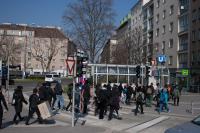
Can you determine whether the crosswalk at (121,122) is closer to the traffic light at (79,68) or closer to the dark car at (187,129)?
the traffic light at (79,68)

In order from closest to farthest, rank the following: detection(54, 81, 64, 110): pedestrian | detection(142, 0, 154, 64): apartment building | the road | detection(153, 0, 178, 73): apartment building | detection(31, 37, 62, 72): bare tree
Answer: the road → detection(54, 81, 64, 110): pedestrian → detection(153, 0, 178, 73): apartment building → detection(142, 0, 154, 64): apartment building → detection(31, 37, 62, 72): bare tree

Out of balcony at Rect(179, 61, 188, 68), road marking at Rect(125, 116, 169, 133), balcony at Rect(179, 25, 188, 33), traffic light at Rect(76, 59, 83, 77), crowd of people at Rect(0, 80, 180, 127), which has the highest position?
balcony at Rect(179, 25, 188, 33)

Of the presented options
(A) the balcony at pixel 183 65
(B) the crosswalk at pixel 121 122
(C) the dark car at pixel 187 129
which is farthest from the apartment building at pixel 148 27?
(C) the dark car at pixel 187 129

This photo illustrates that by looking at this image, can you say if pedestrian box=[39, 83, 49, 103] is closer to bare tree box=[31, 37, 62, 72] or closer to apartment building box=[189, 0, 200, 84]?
apartment building box=[189, 0, 200, 84]

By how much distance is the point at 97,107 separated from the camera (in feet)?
66.6

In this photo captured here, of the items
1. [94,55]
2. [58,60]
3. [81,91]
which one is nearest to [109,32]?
[94,55]

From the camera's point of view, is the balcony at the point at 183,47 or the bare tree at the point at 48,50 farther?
the bare tree at the point at 48,50

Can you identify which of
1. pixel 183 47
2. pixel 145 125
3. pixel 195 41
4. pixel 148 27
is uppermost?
pixel 148 27

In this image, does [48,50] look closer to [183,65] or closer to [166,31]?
[166,31]

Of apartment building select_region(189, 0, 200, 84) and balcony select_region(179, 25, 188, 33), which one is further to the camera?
balcony select_region(179, 25, 188, 33)

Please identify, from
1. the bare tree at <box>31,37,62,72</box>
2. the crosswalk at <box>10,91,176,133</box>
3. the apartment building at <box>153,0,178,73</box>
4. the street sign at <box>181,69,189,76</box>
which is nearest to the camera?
the crosswalk at <box>10,91,176,133</box>

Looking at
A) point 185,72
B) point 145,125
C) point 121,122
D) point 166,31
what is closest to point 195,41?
point 185,72

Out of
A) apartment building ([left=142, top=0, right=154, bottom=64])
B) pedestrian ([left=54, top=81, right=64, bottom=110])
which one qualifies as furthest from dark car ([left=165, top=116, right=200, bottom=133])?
apartment building ([left=142, top=0, right=154, bottom=64])

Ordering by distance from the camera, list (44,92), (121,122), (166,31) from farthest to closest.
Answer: (166,31), (44,92), (121,122)
